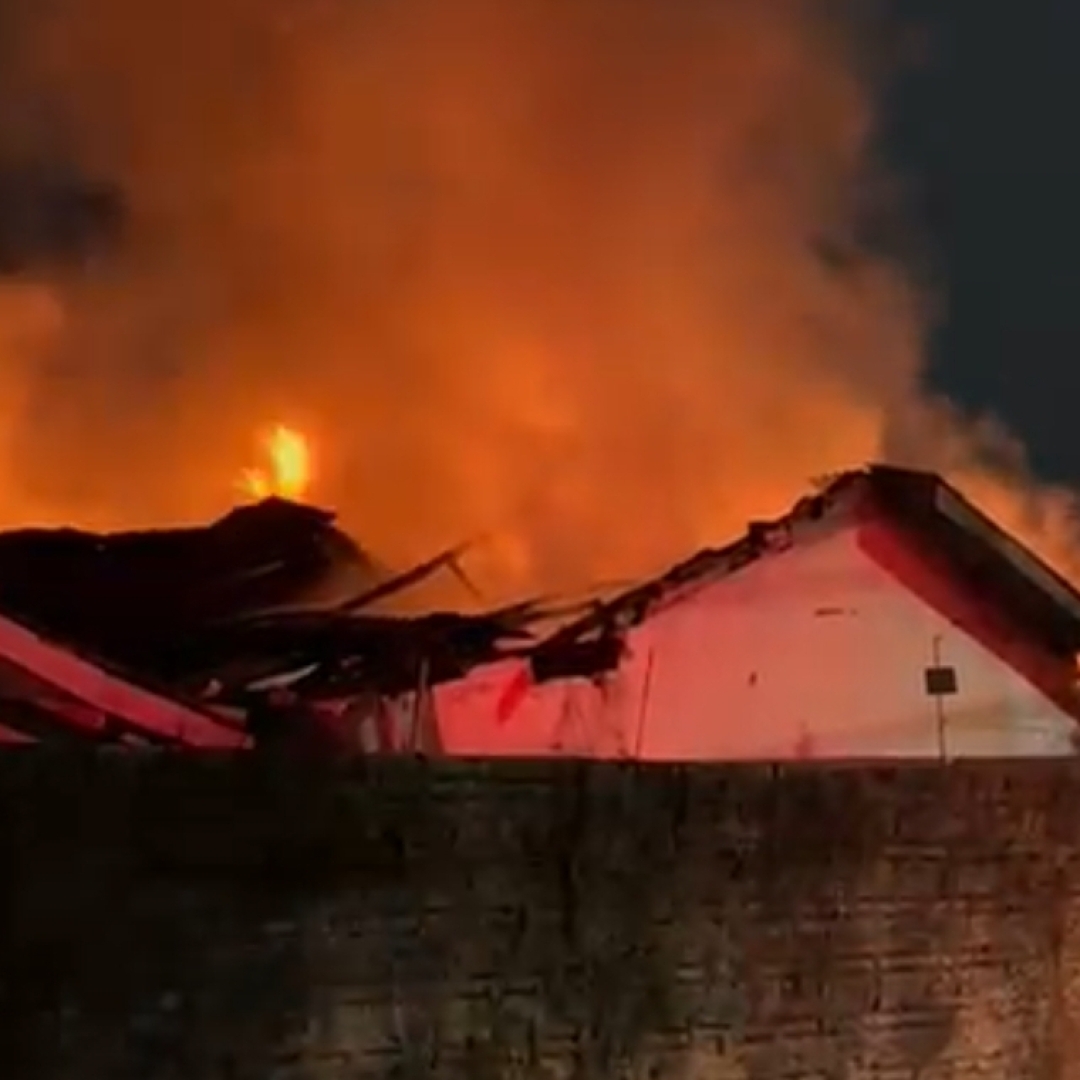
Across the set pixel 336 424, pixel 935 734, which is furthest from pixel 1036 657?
pixel 336 424

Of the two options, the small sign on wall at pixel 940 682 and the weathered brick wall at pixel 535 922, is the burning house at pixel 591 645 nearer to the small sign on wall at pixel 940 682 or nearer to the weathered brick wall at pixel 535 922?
the small sign on wall at pixel 940 682

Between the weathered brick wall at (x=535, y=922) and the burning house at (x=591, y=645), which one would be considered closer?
the weathered brick wall at (x=535, y=922)

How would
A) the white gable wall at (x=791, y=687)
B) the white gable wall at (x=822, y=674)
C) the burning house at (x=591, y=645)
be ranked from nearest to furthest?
the burning house at (x=591, y=645), the white gable wall at (x=791, y=687), the white gable wall at (x=822, y=674)

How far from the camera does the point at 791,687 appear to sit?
12125 millimetres

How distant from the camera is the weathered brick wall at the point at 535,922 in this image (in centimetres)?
434

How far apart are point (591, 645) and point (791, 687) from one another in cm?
163

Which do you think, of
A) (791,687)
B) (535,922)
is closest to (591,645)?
(791,687)

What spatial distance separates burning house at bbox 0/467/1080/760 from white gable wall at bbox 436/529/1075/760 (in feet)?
0.04

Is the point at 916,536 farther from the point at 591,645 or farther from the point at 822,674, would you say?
the point at 591,645

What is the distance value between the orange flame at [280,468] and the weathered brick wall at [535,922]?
892 centimetres

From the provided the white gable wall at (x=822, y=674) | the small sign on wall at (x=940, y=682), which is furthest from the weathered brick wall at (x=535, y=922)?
the small sign on wall at (x=940, y=682)

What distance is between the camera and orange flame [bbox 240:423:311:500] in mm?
14555

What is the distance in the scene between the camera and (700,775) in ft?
17.8

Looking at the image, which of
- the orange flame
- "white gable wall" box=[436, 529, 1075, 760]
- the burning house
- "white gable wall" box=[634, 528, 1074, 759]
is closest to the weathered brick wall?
the burning house
